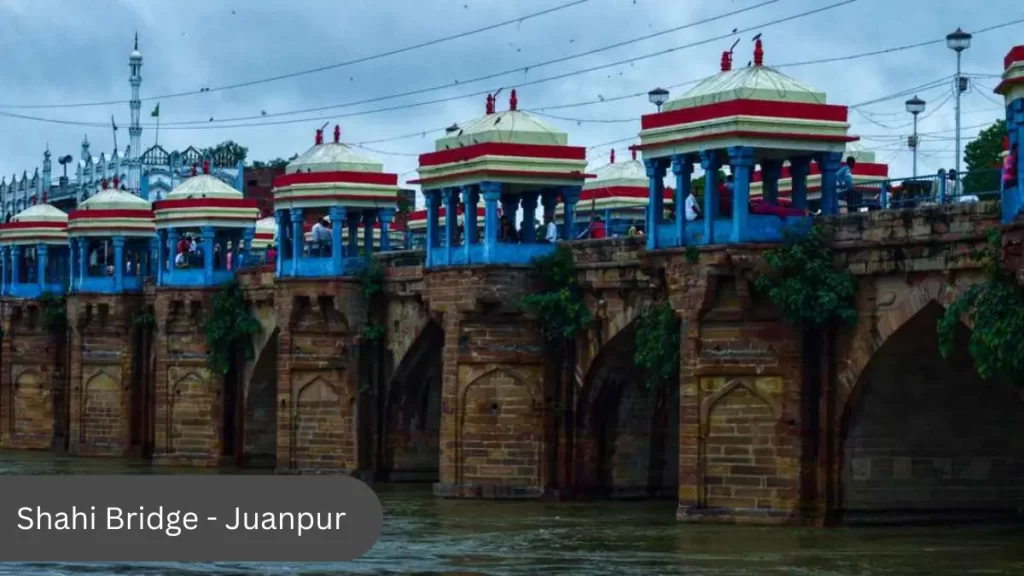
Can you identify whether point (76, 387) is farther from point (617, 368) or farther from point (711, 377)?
point (711, 377)

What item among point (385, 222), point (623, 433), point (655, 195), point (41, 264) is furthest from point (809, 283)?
point (41, 264)

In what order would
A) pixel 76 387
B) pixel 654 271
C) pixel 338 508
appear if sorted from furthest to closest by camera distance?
pixel 76 387, pixel 654 271, pixel 338 508

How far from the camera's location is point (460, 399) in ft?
115

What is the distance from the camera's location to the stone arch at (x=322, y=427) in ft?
131

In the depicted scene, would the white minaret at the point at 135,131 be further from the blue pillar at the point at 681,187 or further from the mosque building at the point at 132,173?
the blue pillar at the point at 681,187

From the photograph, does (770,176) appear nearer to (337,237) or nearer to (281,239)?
(337,237)

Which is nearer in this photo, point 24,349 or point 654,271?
point 654,271

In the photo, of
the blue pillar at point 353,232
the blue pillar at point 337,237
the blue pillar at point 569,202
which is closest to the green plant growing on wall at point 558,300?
the blue pillar at point 569,202

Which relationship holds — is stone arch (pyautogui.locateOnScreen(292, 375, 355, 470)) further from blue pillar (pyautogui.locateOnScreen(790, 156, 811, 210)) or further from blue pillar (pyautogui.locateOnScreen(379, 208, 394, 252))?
blue pillar (pyautogui.locateOnScreen(790, 156, 811, 210))

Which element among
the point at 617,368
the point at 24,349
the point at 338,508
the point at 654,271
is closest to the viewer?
the point at 338,508

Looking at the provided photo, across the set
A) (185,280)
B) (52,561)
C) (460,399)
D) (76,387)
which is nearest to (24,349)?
(76,387)

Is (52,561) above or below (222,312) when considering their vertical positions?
below

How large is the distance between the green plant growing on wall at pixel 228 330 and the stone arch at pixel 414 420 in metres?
6.04

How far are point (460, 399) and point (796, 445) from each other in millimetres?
7834
